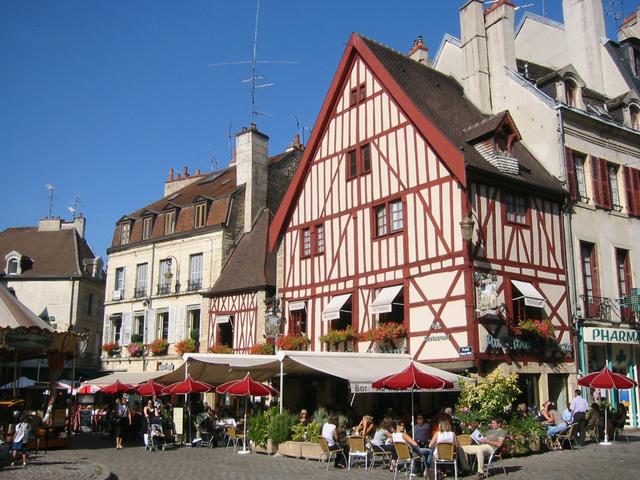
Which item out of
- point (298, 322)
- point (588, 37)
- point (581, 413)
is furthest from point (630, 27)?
point (581, 413)

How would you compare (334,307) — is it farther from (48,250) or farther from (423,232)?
(48,250)

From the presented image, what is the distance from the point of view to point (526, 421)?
14.0 metres

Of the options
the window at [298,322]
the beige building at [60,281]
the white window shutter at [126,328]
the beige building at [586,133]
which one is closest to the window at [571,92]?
the beige building at [586,133]

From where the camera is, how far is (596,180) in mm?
19734

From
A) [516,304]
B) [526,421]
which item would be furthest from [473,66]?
[526,421]

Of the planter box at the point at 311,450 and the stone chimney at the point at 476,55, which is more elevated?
the stone chimney at the point at 476,55

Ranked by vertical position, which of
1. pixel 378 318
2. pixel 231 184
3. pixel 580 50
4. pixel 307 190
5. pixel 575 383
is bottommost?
pixel 575 383

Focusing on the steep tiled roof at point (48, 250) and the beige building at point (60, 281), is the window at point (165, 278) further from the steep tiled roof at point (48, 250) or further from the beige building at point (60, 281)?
the steep tiled roof at point (48, 250)

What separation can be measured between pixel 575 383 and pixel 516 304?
8.29 feet

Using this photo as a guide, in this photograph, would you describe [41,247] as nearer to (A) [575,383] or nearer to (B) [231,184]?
(B) [231,184]

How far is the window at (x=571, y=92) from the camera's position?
65.6 ft

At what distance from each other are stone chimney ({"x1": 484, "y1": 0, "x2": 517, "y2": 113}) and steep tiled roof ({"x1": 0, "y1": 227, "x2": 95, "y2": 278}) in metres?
24.7

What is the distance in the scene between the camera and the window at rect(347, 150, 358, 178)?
67.0 feet

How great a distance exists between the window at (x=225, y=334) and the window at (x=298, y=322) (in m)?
5.18
